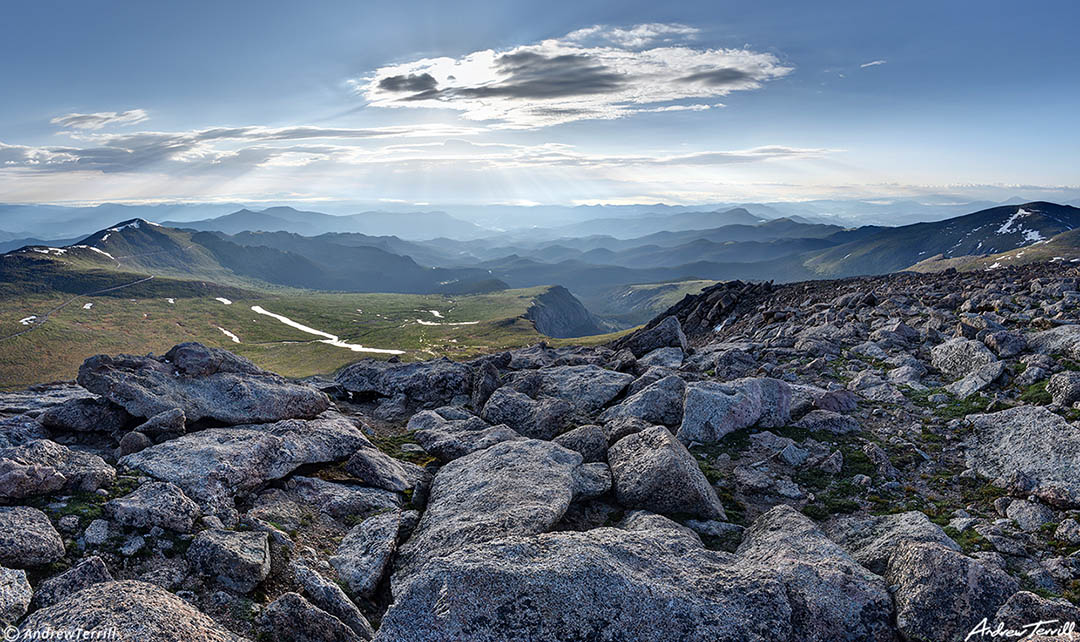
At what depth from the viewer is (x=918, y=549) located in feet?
39.5

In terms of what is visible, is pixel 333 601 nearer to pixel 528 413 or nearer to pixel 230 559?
pixel 230 559

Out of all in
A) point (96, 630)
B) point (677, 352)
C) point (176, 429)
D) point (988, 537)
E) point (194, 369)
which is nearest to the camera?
point (96, 630)

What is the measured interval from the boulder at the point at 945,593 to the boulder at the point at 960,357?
16115mm

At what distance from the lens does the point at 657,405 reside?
2397cm

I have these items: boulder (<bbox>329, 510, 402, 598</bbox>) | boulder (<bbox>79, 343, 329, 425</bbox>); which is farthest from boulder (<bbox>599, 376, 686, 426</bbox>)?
boulder (<bbox>79, 343, 329, 425</bbox>)

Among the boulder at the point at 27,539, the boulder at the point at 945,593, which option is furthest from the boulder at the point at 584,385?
the boulder at the point at 27,539

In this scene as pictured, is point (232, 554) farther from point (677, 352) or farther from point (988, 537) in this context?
point (677, 352)

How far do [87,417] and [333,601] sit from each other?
1421 cm

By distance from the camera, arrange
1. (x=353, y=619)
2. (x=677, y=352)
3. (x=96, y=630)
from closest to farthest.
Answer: (x=96, y=630) < (x=353, y=619) < (x=677, y=352)

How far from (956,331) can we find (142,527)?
37389 millimetres

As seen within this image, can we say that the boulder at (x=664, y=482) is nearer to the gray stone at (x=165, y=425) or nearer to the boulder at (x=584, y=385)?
the boulder at (x=584, y=385)

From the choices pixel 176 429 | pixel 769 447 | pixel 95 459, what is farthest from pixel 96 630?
pixel 769 447

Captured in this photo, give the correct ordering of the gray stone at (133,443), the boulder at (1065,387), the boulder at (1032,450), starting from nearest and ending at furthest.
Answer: the boulder at (1032,450)
the gray stone at (133,443)
the boulder at (1065,387)

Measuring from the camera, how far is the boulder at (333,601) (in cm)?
1148
